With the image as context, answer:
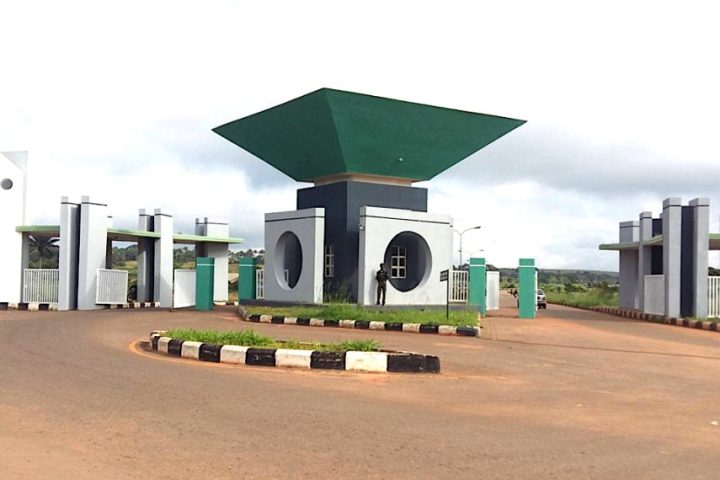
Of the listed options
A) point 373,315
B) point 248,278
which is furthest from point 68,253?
point 373,315

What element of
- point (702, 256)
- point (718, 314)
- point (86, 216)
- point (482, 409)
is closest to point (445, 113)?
point (702, 256)

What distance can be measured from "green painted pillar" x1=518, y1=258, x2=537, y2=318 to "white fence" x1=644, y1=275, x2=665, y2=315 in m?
4.55

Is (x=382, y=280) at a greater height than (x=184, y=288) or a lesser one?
greater

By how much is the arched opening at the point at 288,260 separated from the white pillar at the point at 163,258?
8.62 m

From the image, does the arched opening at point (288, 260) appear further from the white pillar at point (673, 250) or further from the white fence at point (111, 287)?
the white pillar at point (673, 250)

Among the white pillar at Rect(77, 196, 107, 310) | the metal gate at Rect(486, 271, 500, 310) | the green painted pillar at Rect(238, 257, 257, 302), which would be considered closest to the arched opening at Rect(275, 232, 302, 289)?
the green painted pillar at Rect(238, 257, 257, 302)

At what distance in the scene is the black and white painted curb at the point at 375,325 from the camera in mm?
16952

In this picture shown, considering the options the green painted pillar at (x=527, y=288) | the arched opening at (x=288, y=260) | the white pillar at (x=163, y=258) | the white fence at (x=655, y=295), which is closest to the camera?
the green painted pillar at (x=527, y=288)

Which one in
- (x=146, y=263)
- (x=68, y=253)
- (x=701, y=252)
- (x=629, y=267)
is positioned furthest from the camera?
(x=629, y=267)

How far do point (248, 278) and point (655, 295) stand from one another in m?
15.5

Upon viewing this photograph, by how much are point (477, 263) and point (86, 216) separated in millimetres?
15036

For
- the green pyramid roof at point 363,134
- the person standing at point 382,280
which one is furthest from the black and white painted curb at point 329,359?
the green pyramid roof at point 363,134

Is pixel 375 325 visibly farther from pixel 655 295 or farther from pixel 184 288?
pixel 184 288

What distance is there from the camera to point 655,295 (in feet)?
85.8
